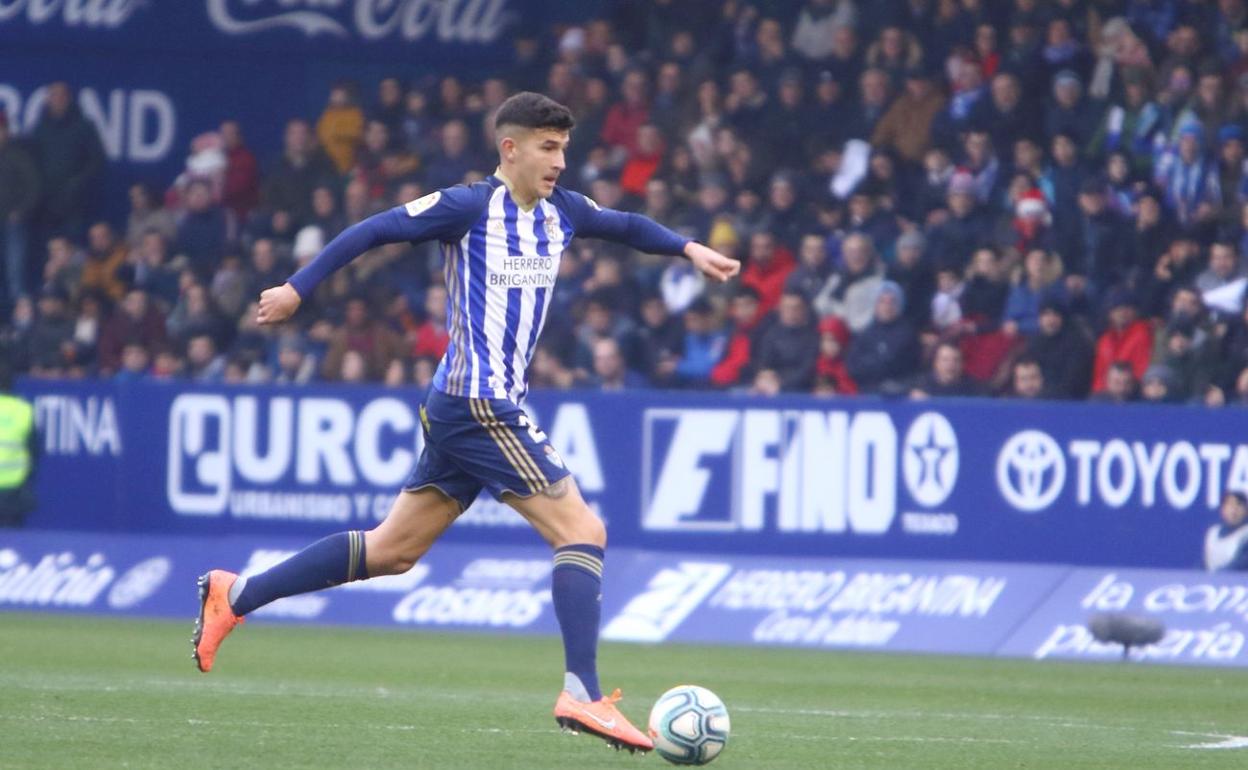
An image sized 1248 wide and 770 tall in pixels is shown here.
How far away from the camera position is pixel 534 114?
7.34m

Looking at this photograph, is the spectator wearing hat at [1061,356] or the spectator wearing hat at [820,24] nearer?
the spectator wearing hat at [1061,356]

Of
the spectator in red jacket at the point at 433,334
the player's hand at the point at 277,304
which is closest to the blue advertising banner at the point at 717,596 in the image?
the spectator in red jacket at the point at 433,334

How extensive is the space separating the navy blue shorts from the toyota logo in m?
7.39

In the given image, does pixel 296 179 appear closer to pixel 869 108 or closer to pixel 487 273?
pixel 869 108

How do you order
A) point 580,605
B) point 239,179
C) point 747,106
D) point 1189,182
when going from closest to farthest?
point 580,605, point 1189,182, point 747,106, point 239,179

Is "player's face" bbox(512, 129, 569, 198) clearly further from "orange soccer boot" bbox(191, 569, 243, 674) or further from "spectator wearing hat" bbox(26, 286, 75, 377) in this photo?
"spectator wearing hat" bbox(26, 286, 75, 377)

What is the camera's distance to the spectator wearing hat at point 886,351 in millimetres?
15492

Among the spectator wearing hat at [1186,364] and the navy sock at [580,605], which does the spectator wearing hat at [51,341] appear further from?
the navy sock at [580,605]

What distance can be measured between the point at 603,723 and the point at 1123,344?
9.05 metres

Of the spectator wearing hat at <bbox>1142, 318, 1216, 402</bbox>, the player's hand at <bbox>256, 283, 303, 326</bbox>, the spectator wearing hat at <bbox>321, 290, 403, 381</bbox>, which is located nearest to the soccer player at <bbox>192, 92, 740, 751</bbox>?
the player's hand at <bbox>256, 283, 303, 326</bbox>

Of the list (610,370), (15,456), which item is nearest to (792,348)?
(610,370)

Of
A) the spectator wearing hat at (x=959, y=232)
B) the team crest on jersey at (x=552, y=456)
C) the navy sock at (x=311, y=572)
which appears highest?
the spectator wearing hat at (x=959, y=232)

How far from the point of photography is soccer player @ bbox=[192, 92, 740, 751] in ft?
23.7

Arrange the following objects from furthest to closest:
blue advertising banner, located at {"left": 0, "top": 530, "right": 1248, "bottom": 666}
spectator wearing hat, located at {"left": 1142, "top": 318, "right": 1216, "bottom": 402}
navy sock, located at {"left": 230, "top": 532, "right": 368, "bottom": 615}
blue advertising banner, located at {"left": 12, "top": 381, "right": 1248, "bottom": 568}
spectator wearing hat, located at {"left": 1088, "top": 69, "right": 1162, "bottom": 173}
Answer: spectator wearing hat, located at {"left": 1088, "top": 69, "right": 1162, "bottom": 173}, spectator wearing hat, located at {"left": 1142, "top": 318, "right": 1216, "bottom": 402}, blue advertising banner, located at {"left": 12, "top": 381, "right": 1248, "bottom": 568}, blue advertising banner, located at {"left": 0, "top": 530, "right": 1248, "bottom": 666}, navy sock, located at {"left": 230, "top": 532, "right": 368, "bottom": 615}
